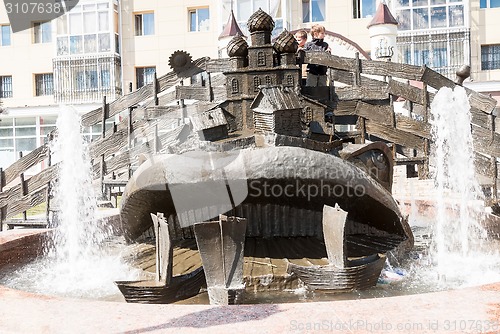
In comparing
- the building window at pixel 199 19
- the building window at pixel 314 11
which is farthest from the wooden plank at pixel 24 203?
the building window at pixel 199 19

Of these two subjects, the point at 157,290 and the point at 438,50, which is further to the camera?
the point at 438,50

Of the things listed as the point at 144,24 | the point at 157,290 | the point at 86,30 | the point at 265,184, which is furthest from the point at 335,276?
the point at 86,30

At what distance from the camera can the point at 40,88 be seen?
27906mm

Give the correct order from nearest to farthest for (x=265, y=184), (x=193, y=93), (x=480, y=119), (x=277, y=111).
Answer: (x=265, y=184)
(x=277, y=111)
(x=480, y=119)
(x=193, y=93)

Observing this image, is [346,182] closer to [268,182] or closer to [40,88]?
[268,182]

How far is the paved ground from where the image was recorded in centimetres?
206

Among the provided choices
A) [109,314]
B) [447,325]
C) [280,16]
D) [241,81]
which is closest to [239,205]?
[241,81]

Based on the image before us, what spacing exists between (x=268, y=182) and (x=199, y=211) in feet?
1.91

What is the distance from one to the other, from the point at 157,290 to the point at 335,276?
3.23 ft

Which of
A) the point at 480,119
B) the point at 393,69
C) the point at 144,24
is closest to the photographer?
the point at 480,119

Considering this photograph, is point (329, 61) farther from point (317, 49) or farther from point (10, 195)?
point (10, 195)

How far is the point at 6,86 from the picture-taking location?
27.7 m

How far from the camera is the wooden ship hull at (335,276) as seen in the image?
3.22 m

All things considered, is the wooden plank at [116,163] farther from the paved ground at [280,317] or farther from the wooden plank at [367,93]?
the paved ground at [280,317]
